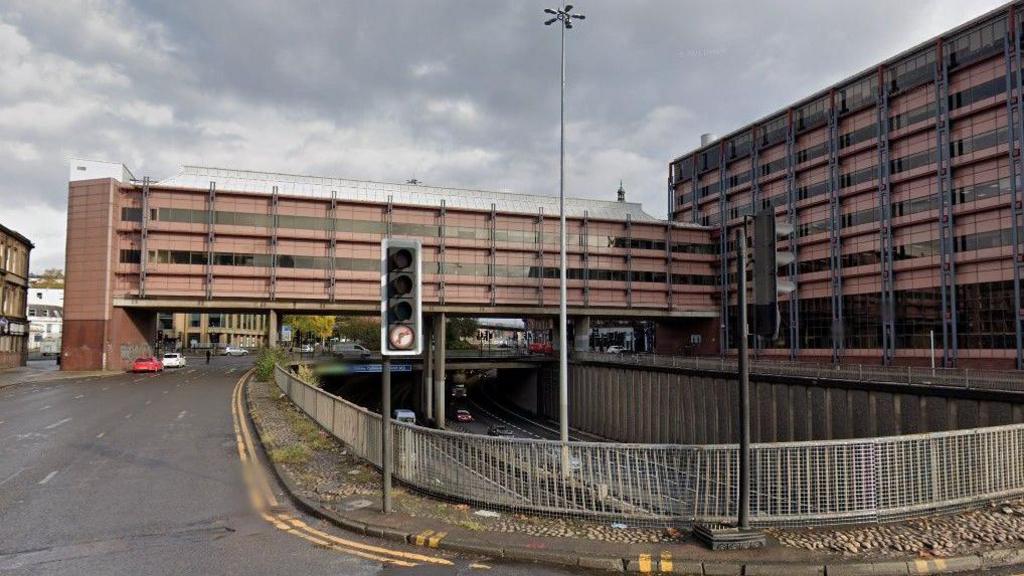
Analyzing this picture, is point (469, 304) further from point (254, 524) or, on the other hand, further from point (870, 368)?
point (254, 524)

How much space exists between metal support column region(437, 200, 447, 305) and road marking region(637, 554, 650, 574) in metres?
52.9

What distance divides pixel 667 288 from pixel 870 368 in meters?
41.5

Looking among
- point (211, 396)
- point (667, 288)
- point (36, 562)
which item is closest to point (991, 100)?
point (667, 288)

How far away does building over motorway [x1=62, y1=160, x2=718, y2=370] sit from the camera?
51.6 meters

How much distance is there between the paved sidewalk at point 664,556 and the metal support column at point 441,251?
2022 inches

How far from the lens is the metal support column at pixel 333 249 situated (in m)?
57.1

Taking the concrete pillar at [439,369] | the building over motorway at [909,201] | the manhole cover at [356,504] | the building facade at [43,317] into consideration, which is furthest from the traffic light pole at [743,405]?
the building facade at [43,317]

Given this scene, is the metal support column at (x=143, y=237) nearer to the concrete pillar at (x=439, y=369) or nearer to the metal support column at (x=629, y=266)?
the concrete pillar at (x=439, y=369)

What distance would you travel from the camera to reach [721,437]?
1330 inches

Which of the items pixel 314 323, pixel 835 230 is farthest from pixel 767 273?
pixel 314 323

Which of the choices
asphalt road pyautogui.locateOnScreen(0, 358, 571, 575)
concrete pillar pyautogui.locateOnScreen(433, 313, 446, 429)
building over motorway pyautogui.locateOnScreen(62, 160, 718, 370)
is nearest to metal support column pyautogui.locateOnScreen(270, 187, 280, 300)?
building over motorway pyautogui.locateOnScreen(62, 160, 718, 370)

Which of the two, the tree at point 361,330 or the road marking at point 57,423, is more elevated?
the tree at point 361,330

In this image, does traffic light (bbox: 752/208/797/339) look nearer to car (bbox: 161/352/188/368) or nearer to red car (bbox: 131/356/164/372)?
red car (bbox: 131/356/164/372)

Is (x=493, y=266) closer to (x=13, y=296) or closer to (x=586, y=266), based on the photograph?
(x=586, y=266)
